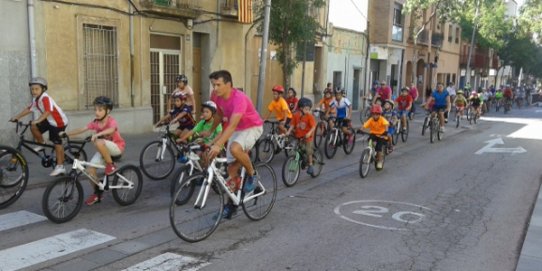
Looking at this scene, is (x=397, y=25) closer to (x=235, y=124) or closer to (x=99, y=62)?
(x=99, y=62)

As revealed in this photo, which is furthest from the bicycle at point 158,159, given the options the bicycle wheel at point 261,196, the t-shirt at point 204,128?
the bicycle wheel at point 261,196

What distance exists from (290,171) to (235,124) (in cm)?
328

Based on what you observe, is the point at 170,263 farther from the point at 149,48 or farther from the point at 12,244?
the point at 149,48

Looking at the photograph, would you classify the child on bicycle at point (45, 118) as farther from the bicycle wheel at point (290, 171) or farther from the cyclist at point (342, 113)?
the cyclist at point (342, 113)

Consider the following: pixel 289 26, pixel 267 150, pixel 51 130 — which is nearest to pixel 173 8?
pixel 289 26


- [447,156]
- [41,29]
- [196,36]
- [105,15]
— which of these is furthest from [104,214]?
[196,36]

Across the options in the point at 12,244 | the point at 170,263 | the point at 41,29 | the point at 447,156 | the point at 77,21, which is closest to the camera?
the point at 170,263

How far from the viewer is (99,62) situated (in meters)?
13.0

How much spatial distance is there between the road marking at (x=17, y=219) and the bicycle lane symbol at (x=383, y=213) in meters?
4.04

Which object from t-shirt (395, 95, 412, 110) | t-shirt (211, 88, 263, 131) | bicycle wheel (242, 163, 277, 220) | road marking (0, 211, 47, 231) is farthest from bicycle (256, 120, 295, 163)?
t-shirt (395, 95, 412, 110)

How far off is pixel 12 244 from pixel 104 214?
53.8 inches

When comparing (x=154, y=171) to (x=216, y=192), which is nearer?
(x=216, y=192)

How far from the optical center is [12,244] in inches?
209

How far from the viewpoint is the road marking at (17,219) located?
234 inches
